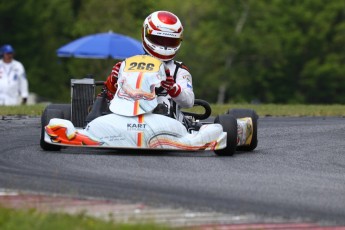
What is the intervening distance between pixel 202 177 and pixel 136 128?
191 centimetres

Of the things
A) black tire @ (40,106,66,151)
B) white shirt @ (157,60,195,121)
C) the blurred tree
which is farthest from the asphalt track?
the blurred tree

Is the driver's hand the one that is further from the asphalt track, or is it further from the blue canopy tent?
the blue canopy tent

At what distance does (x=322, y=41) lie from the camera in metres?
80.2

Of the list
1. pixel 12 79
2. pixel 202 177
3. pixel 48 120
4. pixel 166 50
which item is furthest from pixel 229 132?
pixel 12 79

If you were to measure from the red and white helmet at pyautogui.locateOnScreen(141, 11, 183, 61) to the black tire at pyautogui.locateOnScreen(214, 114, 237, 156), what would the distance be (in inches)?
38.0

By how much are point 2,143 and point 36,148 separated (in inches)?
27.3

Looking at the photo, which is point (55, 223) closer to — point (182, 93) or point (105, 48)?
point (182, 93)

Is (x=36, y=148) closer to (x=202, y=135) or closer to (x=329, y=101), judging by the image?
(x=202, y=135)

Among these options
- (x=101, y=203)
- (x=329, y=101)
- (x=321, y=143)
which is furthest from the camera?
(x=329, y=101)

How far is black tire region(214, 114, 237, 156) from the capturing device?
488 inches

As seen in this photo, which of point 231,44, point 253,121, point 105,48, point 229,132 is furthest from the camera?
point 231,44

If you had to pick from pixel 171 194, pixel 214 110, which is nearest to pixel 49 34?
pixel 214 110

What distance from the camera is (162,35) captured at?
42.7 feet

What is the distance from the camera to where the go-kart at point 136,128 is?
12.0 metres
